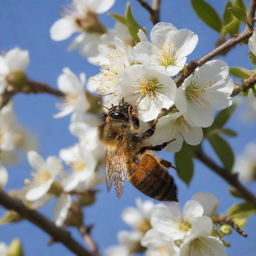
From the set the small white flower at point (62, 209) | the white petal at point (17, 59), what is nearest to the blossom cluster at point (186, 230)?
the small white flower at point (62, 209)

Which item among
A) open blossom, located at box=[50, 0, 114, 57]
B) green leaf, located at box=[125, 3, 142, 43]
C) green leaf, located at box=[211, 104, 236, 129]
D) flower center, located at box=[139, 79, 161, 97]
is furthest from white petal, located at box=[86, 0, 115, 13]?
flower center, located at box=[139, 79, 161, 97]

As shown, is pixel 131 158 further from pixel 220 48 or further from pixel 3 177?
pixel 3 177

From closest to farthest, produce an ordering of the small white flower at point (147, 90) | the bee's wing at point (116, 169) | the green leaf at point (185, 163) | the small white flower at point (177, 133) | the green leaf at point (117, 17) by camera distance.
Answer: the small white flower at point (147, 90), the small white flower at point (177, 133), the bee's wing at point (116, 169), the green leaf at point (185, 163), the green leaf at point (117, 17)

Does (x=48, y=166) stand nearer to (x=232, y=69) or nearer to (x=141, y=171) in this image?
(x=141, y=171)

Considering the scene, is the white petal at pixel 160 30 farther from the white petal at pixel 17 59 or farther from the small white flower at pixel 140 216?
the small white flower at pixel 140 216

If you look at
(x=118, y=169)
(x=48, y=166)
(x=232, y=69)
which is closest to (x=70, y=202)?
(x=48, y=166)
